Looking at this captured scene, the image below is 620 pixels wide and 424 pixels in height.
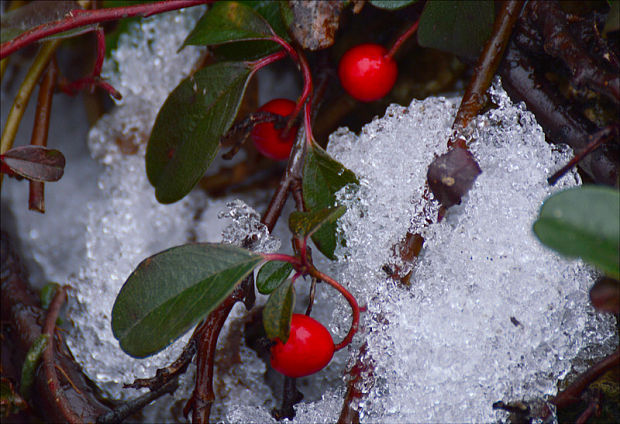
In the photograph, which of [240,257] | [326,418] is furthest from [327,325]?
[240,257]

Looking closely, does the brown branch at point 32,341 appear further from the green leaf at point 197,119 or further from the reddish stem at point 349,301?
the reddish stem at point 349,301

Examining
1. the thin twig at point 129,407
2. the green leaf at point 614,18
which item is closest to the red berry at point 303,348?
the thin twig at point 129,407

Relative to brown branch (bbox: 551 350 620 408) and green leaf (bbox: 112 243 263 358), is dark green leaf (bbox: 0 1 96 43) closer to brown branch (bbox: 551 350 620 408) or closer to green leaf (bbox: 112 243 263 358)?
green leaf (bbox: 112 243 263 358)

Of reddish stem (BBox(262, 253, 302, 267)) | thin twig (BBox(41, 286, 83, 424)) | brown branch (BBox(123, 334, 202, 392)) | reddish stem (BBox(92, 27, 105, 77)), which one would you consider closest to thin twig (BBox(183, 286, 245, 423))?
brown branch (BBox(123, 334, 202, 392))

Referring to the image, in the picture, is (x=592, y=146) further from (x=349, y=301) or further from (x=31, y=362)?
(x=31, y=362)

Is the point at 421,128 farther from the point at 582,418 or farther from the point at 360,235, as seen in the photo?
the point at 582,418
